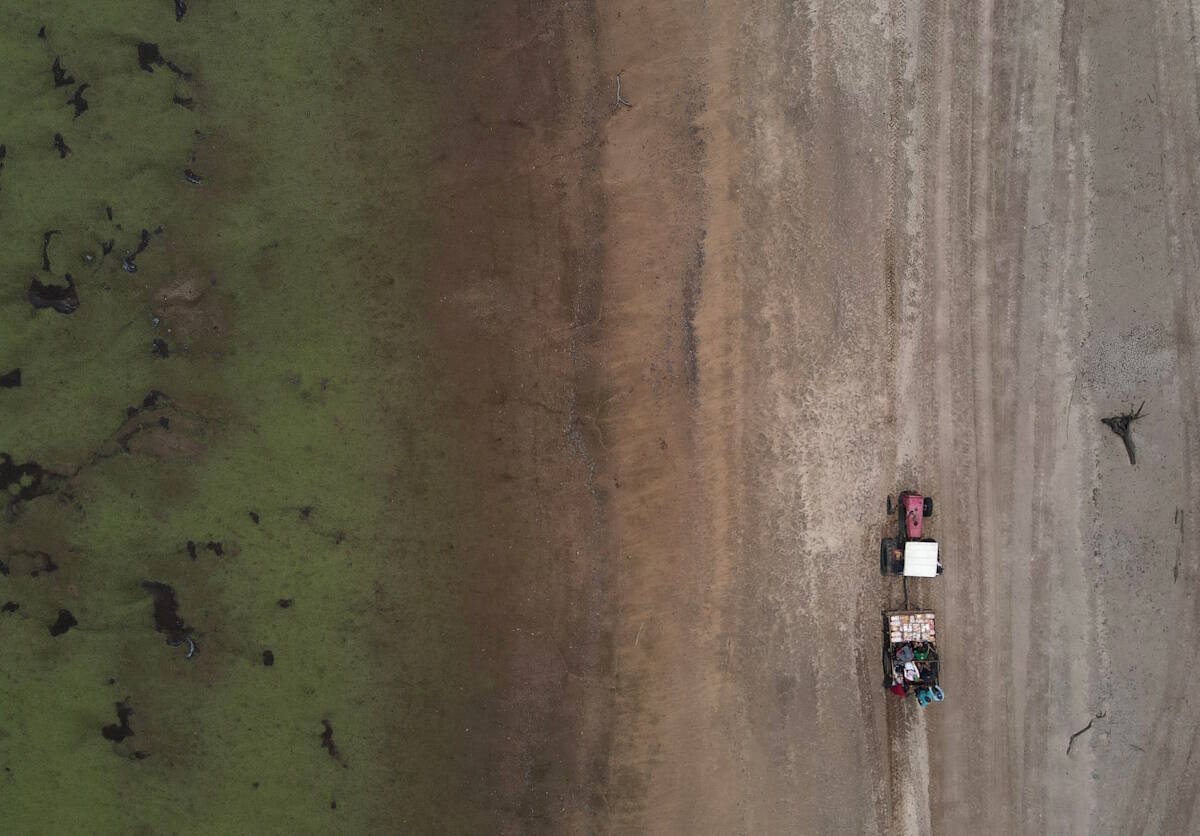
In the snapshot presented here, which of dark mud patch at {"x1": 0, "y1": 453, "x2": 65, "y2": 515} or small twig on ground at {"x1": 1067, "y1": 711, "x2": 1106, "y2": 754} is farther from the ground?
dark mud patch at {"x1": 0, "y1": 453, "x2": 65, "y2": 515}

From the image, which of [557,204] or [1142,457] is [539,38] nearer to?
[557,204]

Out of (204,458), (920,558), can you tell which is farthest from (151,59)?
(920,558)

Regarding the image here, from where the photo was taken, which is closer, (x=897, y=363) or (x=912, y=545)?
(x=912, y=545)

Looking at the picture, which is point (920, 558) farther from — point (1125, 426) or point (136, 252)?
point (136, 252)

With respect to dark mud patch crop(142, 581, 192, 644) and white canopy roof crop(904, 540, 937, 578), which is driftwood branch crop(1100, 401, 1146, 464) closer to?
A: white canopy roof crop(904, 540, 937, 578)

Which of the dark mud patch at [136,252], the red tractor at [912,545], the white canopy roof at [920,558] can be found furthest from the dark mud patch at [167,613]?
the white canopy roof at [920,558]

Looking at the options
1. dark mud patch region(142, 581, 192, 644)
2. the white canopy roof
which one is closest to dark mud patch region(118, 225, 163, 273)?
dark mud patch region(142, 581, 192, 644)
